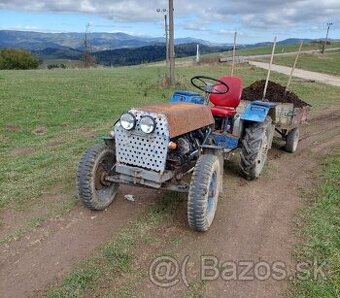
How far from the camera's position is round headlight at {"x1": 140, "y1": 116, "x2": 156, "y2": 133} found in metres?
4.73

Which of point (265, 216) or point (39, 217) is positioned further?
point (265, 216)

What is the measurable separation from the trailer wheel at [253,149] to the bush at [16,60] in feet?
167

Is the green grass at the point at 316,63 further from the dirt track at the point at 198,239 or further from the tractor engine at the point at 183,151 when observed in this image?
the tractor engine at the point at 183,151

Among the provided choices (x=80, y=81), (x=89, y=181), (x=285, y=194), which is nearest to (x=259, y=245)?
(x=285, y=194)

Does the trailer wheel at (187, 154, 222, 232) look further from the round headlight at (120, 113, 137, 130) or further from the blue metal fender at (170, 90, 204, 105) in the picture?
the blue metal fender at (170, 90, 204, 105)

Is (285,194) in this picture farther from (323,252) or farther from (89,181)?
(89,181)

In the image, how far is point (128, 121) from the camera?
4.85 m

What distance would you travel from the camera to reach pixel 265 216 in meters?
5.67

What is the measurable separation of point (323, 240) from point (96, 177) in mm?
2983

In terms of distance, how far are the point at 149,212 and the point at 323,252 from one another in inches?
88.4

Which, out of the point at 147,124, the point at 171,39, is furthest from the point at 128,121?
the point at 171,39

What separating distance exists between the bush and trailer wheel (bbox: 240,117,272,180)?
167 ft

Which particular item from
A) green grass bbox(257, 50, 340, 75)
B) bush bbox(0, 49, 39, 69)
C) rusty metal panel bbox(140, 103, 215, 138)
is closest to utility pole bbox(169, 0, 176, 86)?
rusty metal panel bbox(140, 103, 215, 138)

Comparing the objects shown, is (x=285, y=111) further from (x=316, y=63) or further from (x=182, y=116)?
(x=316, y=63)
